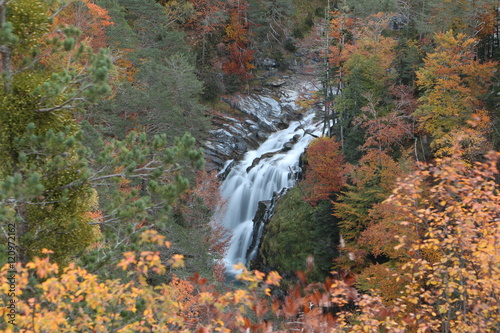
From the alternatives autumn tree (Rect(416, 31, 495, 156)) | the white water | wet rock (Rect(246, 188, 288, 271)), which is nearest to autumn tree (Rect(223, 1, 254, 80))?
the white water

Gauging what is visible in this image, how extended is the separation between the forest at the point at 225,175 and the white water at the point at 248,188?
86 cm

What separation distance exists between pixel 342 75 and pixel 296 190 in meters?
9.60

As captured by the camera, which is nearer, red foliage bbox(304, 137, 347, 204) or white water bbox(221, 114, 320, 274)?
red foliage bbox(304, 137, 347, 204)

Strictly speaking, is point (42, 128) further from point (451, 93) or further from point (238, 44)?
point (238, 44)

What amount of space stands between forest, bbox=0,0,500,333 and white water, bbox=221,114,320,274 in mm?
860

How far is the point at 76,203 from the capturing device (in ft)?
22.7

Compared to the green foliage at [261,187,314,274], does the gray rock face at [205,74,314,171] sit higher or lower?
higher

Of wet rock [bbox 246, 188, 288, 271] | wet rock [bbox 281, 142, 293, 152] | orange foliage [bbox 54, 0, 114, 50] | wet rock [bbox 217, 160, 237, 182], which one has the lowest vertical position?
wet rock [bbox 246, 188, 288, 271]

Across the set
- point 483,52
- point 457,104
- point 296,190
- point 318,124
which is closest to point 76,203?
point 457,104

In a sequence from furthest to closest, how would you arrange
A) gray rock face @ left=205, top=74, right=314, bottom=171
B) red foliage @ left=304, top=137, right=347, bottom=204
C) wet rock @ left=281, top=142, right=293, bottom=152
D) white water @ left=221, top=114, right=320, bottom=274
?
gray rock face @ left=205, top=74, right=314, bottom=171
wet rock @ left=281, top=142, right=293, bottom=152
white water @ left=221, top=114, right=320, bottom=274
red foliage @ left=304, top=137, right=347, bottom=204

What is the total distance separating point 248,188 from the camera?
3056 centimetres

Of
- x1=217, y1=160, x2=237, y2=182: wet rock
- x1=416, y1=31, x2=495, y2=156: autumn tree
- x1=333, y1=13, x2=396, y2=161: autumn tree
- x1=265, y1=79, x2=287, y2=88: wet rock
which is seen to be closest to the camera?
x1=416, y1=31, x2=495, y2=156: autumn tree

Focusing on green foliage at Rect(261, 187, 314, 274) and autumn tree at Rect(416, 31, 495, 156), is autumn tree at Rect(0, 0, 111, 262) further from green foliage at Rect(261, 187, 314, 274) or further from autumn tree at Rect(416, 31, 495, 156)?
green foliage at Rect(261, 187, 314, 274)

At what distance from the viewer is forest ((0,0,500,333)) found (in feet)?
19.9
